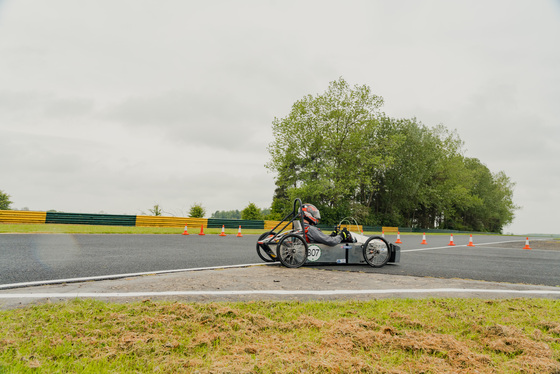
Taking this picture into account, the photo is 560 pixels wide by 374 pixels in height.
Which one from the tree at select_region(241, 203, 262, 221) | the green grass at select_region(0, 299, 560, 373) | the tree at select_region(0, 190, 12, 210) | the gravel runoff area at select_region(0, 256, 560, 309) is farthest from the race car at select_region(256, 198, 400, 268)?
the tree at select_region(0, 190, 12, 210)

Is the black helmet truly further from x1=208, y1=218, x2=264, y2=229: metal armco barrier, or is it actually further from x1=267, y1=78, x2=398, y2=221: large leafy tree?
x1=267, y1=78, x2=398, y2=221: large leafy tree

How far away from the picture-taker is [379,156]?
42.0 meters

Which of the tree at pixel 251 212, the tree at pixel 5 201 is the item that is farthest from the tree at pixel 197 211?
the tree at pixel 5 201

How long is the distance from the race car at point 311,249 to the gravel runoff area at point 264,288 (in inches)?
15.7

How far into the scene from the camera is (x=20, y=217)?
891 inches

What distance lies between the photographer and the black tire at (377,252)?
769cm

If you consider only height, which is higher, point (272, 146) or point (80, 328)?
point (272, 146)

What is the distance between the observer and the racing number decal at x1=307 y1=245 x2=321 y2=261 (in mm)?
7238

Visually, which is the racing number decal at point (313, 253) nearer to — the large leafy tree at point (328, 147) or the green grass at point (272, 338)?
the green grass at point (272, 338)

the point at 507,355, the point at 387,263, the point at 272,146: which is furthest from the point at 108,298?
the point at 272,146

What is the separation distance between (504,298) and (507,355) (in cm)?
249

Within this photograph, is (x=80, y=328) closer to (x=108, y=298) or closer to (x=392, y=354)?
(x=108, y=298)

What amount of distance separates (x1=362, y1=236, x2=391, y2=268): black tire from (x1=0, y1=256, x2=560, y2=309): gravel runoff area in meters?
0.94

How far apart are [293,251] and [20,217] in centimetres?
2307
